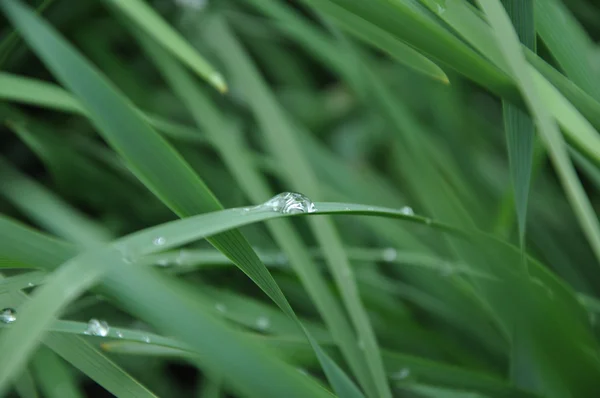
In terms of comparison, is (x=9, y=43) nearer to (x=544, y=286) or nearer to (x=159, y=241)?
(x=159, y=241)

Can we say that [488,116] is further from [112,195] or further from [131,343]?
[131,343]

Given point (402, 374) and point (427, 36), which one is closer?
point (427, 36)

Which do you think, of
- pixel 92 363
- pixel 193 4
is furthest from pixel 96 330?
pixel 193 4

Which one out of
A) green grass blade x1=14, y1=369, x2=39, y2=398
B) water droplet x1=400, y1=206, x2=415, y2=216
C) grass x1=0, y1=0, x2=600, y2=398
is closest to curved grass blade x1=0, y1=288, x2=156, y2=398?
grass x1=0, y1=0, x2=600, y2=398

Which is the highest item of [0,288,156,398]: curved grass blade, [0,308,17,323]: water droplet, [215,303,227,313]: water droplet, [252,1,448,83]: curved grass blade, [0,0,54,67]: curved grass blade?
[0,0,54,67]: curved grass blade

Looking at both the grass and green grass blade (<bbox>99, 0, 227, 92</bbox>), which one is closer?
the grass

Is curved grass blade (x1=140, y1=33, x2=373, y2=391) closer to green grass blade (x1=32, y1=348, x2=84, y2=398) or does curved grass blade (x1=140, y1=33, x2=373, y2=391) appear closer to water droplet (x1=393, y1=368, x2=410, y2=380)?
water droplet (x1=393, y1=368, x2=410, y2=380)
